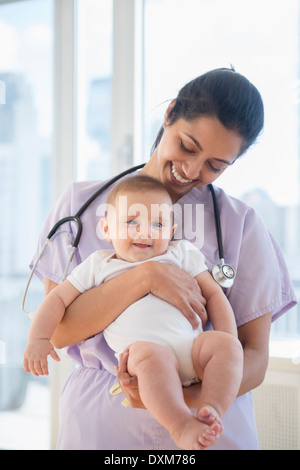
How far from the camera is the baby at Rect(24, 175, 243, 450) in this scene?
590mm

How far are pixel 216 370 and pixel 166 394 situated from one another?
0.08 meters

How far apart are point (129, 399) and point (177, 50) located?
138 cm

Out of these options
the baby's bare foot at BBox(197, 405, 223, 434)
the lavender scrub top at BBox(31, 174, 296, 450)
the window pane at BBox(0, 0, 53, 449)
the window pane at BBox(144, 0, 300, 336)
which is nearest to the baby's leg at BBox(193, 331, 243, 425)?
the baby's bare foot at BBox(197, 405, 223, 434)

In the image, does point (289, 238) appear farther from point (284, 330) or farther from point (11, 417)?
point (11, 417)

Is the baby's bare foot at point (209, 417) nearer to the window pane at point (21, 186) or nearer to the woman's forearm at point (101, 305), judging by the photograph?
the woman's forearm at point (101, 305)

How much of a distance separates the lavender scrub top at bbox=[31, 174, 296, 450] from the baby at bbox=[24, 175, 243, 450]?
0.10 metres

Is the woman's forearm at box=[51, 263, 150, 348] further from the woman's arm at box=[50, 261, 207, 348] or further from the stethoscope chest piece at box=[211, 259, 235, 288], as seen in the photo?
the stethoscope chest piece at box=[211, 259, 235, 288]

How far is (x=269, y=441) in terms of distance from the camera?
1.43m

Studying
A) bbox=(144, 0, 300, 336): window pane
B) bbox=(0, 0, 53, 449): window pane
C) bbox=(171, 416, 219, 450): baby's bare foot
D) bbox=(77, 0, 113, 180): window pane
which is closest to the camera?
bbox=(171, 416, 219, 450): baby's bare foot

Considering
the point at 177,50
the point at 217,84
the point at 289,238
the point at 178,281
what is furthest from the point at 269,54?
the point at 178,281

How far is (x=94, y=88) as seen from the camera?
1768 millimetres

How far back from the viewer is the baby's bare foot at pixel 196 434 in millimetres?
550

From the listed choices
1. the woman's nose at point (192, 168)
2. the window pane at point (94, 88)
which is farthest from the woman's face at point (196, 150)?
the window pane at point (94, 88)
